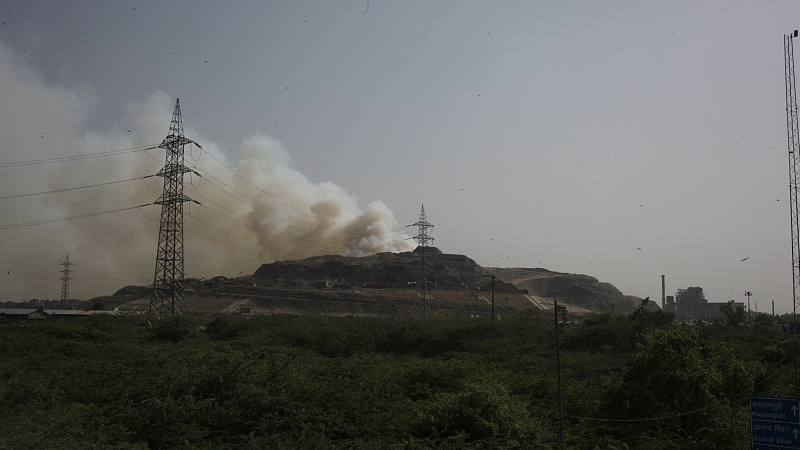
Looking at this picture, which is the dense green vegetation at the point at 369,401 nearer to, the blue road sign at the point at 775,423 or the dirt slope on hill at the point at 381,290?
the blue road sign at the point at 775,423

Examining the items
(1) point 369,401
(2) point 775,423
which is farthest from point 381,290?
(2) point 775,423

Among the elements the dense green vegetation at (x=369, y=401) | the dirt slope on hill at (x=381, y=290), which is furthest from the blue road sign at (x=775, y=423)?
the dirt slope on hill at (x=381, y=290)

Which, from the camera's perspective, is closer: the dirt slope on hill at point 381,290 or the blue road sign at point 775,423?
the blue road sign at point 775,423

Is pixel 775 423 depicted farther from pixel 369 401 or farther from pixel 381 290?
pixel 381 290

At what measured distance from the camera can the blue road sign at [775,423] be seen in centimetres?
1291

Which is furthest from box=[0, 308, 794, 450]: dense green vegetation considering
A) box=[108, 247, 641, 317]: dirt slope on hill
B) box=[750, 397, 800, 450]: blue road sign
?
box=[108, 247, 641, 317]: dirt slope on hill

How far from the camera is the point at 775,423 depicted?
13.2 meters

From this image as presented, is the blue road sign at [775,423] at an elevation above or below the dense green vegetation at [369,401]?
above

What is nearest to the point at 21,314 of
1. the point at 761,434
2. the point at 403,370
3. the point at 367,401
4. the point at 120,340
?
the point at 120,340

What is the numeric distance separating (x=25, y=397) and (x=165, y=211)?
24800mm

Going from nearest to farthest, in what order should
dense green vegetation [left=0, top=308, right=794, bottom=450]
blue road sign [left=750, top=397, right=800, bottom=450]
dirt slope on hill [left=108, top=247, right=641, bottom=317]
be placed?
1. blue road sign [left=750, top=397, right=800, bottom=450]
2. dense green vegetation [left=0, top=308, right=794, bottom=450]
3. dirt slope on hill [left=108, top=247, right=641, bottom=317]

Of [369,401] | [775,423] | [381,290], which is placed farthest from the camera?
[381,290]

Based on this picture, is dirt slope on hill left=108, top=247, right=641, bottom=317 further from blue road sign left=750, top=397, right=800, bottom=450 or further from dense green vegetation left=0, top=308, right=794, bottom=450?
blue road sign left=750, top=397, right=800, bottom=450

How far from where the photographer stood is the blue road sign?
12.9 metres
